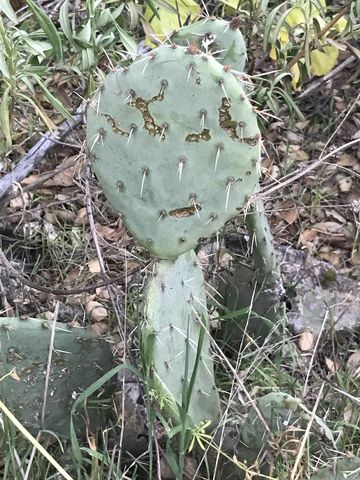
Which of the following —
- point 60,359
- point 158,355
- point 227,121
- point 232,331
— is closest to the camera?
point 227,121

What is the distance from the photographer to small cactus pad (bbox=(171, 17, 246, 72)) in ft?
5.59

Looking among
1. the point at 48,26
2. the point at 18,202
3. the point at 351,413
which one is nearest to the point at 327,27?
the point at 48,26

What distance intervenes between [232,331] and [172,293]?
0.53 m

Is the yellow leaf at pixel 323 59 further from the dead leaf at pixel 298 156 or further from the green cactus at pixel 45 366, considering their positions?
the green cactus at pixel 45 366

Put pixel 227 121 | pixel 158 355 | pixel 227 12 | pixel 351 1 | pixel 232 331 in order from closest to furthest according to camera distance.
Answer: pixel 227 121 < pixel 158 355 < pixel 351 1 < pixel 232 331 < pixel 227 12

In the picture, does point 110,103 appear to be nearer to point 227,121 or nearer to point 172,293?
point 227,121

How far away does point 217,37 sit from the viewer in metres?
1.73

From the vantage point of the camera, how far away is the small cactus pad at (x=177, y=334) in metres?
1.58

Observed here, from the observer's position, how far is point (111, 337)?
2.13 meters

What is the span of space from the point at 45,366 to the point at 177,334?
12.8 inches

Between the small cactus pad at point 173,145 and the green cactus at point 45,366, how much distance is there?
1.16 ft

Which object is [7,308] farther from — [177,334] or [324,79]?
[324,79]

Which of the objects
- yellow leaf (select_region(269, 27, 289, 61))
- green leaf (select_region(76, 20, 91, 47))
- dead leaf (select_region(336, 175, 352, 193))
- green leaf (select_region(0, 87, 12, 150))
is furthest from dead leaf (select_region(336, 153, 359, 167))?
green leaf (select_region(0, 87, 12, 150))

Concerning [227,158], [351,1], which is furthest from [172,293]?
[351,1]
